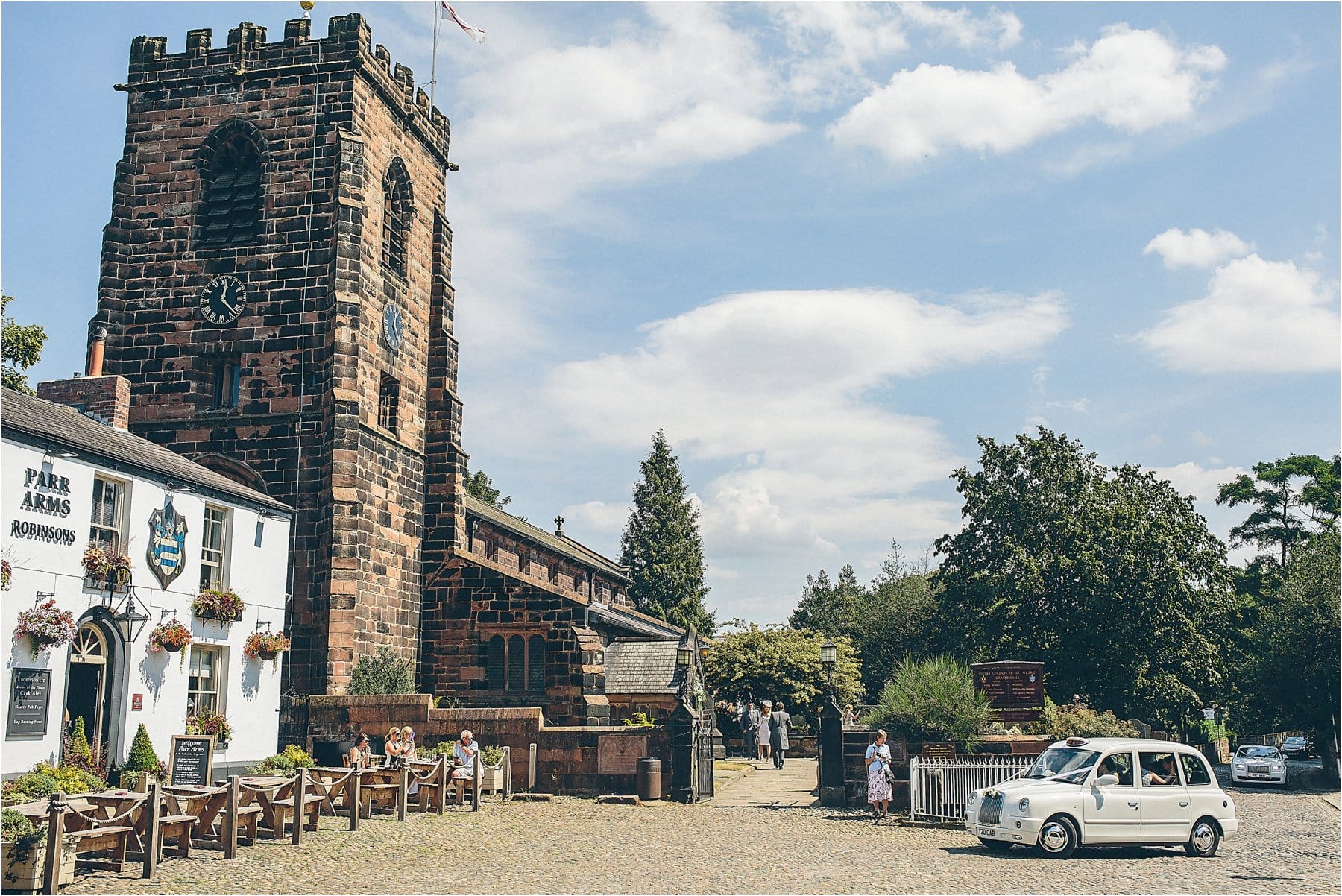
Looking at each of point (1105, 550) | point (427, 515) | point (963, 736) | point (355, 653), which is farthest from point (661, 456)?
point (963, 736)

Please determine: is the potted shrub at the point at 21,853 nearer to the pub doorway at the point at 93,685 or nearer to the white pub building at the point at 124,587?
the white pub building at the point at 124,587

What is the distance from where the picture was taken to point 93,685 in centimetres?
1997

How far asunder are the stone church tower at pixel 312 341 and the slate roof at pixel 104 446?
8.08 feet

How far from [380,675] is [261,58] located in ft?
54.5

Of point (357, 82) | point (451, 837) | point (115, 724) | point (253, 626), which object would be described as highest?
point (357, 82)

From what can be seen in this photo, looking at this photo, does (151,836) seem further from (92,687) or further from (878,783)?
(878,783)

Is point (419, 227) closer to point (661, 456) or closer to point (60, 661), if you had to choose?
point (60, 661)

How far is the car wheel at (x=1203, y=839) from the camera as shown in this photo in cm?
1691

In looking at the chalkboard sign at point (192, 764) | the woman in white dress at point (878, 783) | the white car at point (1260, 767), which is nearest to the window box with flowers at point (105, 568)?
the chalkboard sign at point (192, 764)

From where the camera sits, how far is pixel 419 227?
33.2 meters

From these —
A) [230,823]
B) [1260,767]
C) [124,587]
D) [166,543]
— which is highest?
[166,543]

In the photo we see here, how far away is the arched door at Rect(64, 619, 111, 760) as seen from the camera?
19.7m

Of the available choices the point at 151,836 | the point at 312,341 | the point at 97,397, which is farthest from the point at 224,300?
the point at 151,836

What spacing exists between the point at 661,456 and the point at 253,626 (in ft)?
158
